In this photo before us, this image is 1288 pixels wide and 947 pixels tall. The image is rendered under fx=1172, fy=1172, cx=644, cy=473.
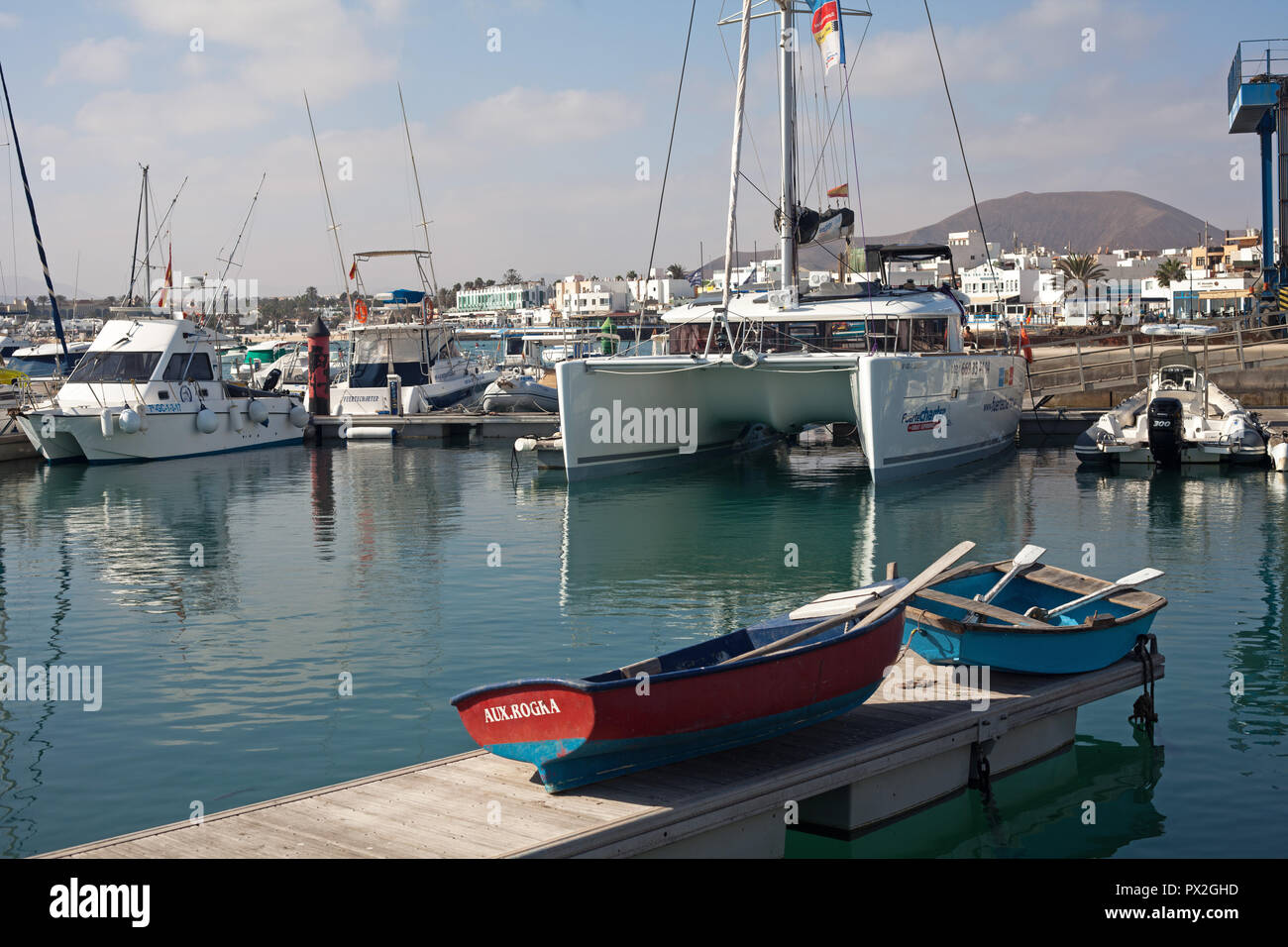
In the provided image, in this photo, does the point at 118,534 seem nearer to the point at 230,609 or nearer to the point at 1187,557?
the point at 230,609

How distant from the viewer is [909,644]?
880cm

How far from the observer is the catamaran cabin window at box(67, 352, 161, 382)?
29.7 metres

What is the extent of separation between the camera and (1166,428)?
2392cm

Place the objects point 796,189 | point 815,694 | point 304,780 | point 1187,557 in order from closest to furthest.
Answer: point 815,694
point 304,780
point 1187,557
point 796,189

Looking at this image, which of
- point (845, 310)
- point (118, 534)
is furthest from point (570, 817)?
point (845, 310)

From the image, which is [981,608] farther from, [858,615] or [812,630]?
[812,630]

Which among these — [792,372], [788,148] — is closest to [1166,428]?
[792,372]

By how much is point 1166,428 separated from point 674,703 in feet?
67.1

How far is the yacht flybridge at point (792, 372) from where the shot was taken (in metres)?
20.6

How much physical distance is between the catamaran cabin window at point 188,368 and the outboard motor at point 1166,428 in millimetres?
23300

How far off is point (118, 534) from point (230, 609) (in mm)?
6587

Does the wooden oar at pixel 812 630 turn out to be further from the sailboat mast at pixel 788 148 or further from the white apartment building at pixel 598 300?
the white apartment building at pixel 598 300

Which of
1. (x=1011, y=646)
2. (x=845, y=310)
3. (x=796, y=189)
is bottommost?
(x=1011, y=646)

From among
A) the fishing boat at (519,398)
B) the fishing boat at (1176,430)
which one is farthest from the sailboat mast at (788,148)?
the fishing boat at (519,398)
